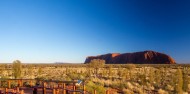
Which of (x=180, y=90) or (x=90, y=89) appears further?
(x=180, y=90)

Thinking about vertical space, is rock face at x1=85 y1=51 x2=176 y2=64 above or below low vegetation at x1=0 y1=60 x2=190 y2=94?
above

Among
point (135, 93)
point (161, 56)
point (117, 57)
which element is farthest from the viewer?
point (117, 57)

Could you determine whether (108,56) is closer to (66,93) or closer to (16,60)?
(16,60)

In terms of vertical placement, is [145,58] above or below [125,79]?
above

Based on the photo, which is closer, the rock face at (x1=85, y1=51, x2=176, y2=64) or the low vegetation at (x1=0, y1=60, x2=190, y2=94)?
the low vegetation at (x1=0, y1=60, x2=190, y2=94)

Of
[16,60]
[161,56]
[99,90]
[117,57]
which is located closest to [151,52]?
[161,56]

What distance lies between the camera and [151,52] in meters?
155

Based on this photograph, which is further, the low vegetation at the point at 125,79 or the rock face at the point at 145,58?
the rock face at the point at 145,58

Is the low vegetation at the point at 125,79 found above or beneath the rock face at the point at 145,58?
beneath

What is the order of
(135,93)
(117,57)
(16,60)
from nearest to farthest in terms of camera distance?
(135,93) → (16,60) → (117,57)

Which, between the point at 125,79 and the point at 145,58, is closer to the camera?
the point at 125,79

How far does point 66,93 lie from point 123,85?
1226 cm

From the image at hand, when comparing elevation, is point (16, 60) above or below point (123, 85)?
above

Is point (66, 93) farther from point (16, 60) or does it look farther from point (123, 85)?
point (16, 60)
